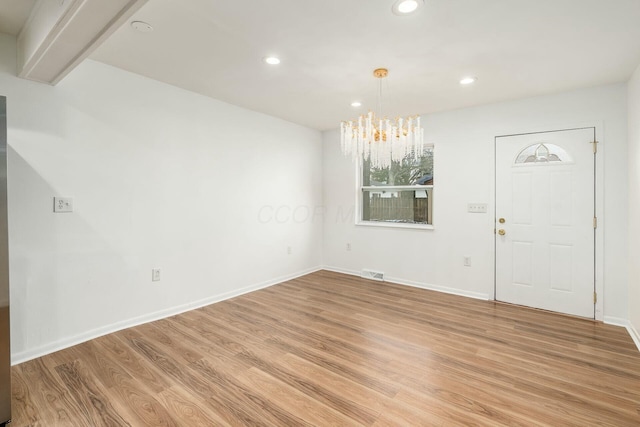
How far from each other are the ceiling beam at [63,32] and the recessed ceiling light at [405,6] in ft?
4.68

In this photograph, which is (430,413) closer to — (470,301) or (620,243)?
(470,301)

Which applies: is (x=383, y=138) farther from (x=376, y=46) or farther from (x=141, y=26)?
(x=141, y=26)

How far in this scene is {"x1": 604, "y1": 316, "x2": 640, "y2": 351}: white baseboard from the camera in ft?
9.11

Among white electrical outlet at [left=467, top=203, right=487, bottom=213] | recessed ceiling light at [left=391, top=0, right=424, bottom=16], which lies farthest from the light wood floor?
recessed ceiling light at [left=391, top=0, right=424, bottom=16]

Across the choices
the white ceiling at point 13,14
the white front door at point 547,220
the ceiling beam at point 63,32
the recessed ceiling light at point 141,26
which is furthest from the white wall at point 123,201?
the white front door at point 547,220

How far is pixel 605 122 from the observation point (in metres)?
3.21

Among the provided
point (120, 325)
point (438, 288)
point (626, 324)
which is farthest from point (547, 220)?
point (120, 325)

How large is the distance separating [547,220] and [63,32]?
183 inches

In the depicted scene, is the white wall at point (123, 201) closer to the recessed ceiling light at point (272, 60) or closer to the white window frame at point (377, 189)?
the recessed ceiling light at point (272, 60)

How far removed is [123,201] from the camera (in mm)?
2918

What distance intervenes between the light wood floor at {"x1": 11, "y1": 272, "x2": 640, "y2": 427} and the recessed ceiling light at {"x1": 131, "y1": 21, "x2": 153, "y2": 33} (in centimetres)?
250

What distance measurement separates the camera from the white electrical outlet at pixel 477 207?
3.93m

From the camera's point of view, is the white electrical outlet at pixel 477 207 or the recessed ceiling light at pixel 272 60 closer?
the recessed ceiling light at pixel 272 60

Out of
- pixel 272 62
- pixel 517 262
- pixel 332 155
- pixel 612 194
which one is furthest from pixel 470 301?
pixel 272 62
